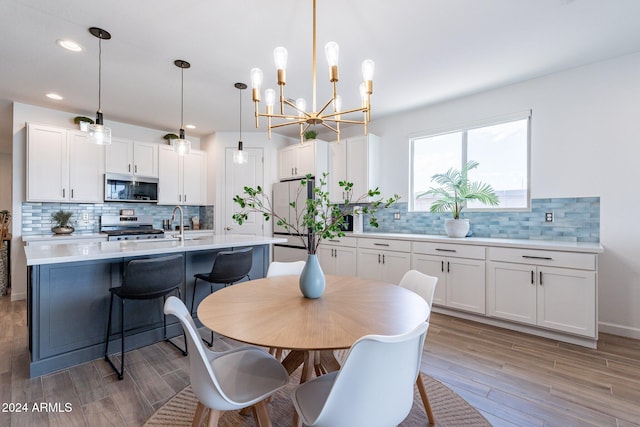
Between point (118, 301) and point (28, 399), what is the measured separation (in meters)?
0.78

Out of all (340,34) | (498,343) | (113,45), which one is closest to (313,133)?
(340,34)

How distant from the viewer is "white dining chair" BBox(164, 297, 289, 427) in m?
1.09

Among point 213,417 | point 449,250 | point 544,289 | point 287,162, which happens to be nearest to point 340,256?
point 449,250

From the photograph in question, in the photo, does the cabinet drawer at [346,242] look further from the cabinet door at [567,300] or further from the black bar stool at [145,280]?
the black bar stool at [145,280]

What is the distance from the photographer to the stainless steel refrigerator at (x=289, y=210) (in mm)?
4609

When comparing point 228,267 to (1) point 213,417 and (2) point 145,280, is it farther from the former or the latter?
(1) point 213,417

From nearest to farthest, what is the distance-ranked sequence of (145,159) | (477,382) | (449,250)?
(477,382), (449,250), (145,159)

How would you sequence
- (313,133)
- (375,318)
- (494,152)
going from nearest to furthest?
(375,318) → (494,152) → (313,133)

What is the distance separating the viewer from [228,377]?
4.26 ft

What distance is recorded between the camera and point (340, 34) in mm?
2346

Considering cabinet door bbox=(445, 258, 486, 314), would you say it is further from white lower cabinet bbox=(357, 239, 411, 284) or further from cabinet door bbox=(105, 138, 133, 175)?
cabinet door bbox=(105, 138, 133, 175)

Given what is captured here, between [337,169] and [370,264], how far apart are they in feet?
5.40

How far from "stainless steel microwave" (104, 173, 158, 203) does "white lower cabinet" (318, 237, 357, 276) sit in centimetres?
289

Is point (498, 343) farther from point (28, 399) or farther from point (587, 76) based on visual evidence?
point (28, 399)
